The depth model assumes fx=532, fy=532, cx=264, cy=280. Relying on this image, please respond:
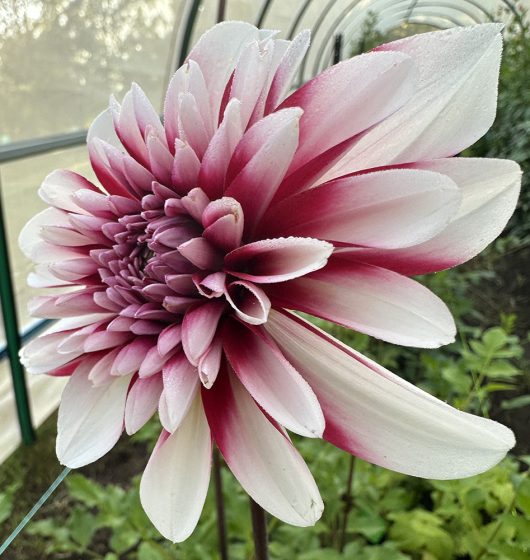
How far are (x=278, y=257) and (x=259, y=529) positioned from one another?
0.17 meters

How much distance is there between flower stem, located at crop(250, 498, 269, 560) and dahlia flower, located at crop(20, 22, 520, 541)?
6cm

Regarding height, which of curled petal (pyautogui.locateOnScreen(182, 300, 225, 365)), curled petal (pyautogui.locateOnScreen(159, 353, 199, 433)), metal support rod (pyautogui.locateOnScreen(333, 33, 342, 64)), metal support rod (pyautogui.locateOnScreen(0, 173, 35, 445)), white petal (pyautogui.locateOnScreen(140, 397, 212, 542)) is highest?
metal support rod (pyautogui.locateOnScreen(333, 33, 342, 64))

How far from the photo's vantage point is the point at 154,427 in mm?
1257

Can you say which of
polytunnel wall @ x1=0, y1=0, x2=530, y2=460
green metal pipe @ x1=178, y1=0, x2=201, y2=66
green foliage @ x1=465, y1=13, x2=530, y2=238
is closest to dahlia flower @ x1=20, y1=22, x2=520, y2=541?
polytunnel wall @ x1=0, y1=0, x2=530, y2=460

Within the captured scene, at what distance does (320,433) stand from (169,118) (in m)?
0.19

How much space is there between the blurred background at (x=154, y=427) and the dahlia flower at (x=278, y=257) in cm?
19

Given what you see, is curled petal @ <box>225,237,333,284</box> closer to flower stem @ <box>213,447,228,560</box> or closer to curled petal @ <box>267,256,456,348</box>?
curled petal @ <box>267,256,456,348</box>

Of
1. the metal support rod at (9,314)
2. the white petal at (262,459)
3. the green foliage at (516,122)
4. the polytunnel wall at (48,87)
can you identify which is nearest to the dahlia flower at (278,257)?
the white petal at (262,459)

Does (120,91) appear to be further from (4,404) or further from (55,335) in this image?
(55,335)

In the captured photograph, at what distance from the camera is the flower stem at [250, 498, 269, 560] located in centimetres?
31

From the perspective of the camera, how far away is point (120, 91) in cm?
255

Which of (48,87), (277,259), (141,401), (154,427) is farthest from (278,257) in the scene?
(48,87)

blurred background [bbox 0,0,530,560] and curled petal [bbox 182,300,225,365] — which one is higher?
curled petal [bbox 182,300,225,365]

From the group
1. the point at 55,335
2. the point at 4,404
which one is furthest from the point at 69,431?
the point at 4,404
